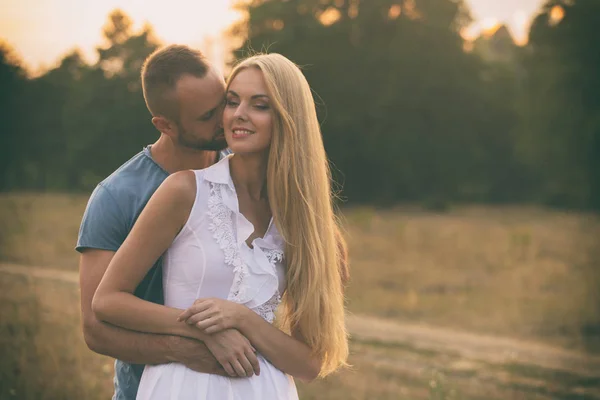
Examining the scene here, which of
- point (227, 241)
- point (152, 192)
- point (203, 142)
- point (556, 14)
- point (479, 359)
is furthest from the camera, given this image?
point (556, 14)

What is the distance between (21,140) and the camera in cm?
1969

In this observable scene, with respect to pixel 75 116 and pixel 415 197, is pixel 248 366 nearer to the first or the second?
pixel 75 116

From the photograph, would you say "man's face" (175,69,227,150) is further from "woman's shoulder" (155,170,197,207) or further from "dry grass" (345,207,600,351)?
"dry grass" (345,207,600,351)

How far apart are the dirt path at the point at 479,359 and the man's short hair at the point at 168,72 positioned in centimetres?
570

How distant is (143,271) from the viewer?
2588mm

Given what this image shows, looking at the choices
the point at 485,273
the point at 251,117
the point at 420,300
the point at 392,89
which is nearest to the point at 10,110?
the point at 420,300

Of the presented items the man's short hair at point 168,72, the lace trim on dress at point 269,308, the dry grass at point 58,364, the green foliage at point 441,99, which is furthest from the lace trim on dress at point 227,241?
the green foliage at point 441,99

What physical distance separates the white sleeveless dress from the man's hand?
0.23 feet

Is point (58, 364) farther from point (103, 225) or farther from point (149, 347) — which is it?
point (149, 347)

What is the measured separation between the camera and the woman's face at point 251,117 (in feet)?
9.04

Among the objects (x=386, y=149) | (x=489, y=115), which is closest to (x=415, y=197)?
(x=386, y=149)

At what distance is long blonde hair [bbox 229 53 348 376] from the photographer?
9.01 feet

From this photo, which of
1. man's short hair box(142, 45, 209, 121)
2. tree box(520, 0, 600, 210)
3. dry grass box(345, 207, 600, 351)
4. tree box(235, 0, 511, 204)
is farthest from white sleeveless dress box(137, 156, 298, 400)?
tree box(235, 0, 511, 204)

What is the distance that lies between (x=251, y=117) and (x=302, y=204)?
1.19 feet
